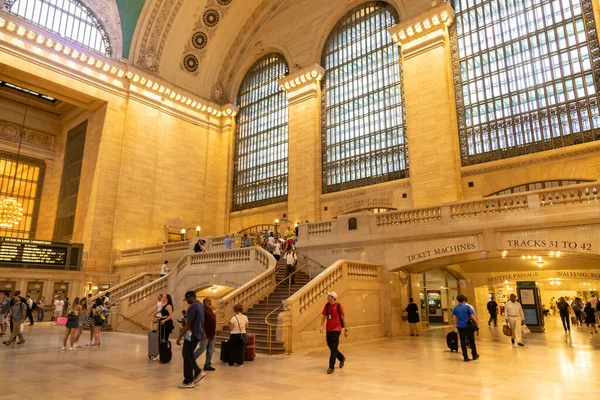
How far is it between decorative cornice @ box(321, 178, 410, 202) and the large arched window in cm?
315

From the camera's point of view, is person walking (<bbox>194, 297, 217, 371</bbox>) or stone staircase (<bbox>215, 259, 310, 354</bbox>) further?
stone staircase (<bbox>215, 259, 310, 354</bbox>)

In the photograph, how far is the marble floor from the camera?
5488 mm

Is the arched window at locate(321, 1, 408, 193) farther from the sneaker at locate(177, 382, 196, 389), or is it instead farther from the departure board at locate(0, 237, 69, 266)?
the sneaker at locate(177, 382, 196, 389)

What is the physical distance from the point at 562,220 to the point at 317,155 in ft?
49.8

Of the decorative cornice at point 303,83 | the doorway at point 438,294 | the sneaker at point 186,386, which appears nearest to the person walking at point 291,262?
the doorway at point 438,294

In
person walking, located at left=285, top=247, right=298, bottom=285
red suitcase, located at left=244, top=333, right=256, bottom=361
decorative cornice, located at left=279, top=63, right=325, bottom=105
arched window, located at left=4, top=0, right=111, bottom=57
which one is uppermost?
arched window, located at left=4, top=0, right=111, bottom=57

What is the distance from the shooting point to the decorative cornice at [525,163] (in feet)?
52.5

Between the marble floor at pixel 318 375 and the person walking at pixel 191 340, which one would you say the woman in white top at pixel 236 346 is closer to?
the marble floor at pixel 318 375

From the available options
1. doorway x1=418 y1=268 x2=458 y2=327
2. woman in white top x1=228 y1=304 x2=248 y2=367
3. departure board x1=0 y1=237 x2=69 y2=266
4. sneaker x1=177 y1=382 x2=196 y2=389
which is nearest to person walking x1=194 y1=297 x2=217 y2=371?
woman in white top x1=228 y1=304 x2=248 y2=367

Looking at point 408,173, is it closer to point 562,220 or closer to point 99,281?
point 562,220

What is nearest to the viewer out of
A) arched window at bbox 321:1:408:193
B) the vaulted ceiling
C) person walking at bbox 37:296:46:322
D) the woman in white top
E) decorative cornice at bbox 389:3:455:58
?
the woman in white top

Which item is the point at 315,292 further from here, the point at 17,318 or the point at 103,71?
the point at 103,71

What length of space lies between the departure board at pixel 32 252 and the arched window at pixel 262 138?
11.1m

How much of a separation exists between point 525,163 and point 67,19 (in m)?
25.8
